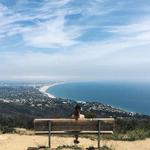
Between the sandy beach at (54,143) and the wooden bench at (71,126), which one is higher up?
the wooden bench at (71,126)

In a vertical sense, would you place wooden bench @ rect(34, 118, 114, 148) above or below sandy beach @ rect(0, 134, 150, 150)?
above

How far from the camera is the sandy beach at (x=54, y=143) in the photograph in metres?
13.9

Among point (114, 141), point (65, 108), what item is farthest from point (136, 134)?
point (65, 108)

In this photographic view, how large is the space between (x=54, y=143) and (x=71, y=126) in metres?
1.62

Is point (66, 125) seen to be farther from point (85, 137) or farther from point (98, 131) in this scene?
point (85, 137)

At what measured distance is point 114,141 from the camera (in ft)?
49.6

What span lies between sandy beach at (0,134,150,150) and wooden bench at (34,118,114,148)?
730mm

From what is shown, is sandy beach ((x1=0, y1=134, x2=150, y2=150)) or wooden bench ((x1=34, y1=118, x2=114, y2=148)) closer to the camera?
wooden bench ((x1=34, y1=118, x2=114, y2=148))

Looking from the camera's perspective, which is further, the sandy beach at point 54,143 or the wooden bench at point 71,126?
the sandy beach at point 54,143

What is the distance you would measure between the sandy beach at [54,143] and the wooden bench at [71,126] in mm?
730

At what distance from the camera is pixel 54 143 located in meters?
14.2

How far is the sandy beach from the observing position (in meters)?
13.9

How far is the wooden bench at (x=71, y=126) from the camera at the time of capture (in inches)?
507

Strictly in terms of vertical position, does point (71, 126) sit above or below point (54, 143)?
above
